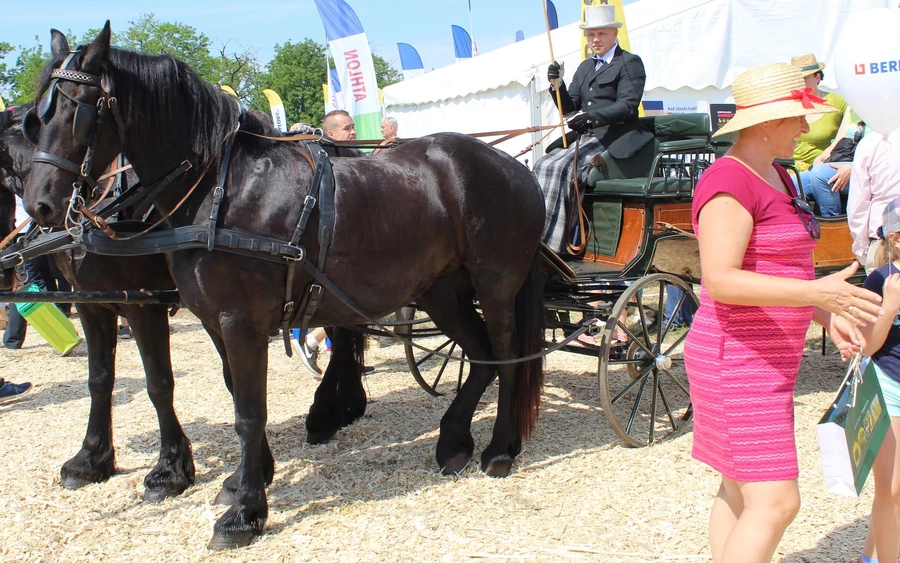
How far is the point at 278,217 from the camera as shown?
3135mm

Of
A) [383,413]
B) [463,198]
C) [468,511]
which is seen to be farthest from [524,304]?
[383,413]

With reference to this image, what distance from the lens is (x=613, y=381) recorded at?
18.1 ft

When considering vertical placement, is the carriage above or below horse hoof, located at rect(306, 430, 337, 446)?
above

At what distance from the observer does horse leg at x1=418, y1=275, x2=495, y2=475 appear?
13.0ft

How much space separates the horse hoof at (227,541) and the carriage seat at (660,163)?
271 cm

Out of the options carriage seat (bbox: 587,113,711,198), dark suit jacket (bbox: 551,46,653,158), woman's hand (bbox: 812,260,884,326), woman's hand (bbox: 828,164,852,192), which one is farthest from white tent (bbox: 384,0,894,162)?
woman's hand (bbox: 812,260,884,326)

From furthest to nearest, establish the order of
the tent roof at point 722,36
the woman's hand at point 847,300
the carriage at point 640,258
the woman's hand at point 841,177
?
the tent roof at point 722,36 < the woman's hand at point 841,177 < the carriage at point 640,258 < the woman's hand at point 847,300

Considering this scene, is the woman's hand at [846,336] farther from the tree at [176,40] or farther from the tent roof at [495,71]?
the tree at [176,40]

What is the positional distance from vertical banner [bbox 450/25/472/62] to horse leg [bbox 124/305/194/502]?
2957 centimetres

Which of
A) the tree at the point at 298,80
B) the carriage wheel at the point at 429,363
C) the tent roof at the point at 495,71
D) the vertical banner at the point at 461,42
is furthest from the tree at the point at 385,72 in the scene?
the carriage wheel at the point at 429,363

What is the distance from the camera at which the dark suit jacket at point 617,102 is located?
452cm

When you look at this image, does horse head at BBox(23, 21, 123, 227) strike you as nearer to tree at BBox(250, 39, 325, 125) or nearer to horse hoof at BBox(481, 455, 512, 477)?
horse hoof at BBox(481, 455, 512, 477)

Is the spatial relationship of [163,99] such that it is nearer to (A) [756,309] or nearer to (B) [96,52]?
(B) [96,52]

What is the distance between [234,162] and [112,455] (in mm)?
1823
